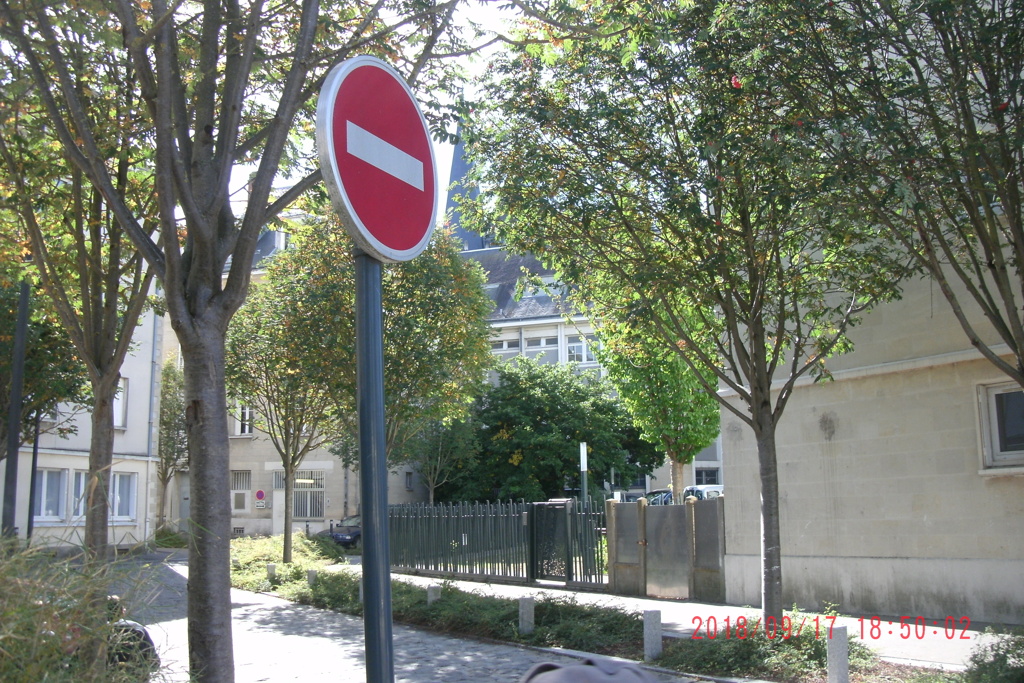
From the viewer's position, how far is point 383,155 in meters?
2.68

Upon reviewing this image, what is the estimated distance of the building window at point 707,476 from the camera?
1815 inches

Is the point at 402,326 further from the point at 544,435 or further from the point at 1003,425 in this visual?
the point at 544,435

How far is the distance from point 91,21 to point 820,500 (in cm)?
1157

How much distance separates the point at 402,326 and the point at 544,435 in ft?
69.1

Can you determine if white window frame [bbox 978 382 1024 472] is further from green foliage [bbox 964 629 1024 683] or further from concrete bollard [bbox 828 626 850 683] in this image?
concrete bollard [bbox 828 626 850 683]

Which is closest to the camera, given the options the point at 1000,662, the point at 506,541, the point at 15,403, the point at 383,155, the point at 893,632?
the point at 383,155

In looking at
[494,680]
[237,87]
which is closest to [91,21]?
[237,87]

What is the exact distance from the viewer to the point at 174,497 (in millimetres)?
44094

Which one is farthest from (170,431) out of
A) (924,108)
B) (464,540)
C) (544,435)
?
(924,108)

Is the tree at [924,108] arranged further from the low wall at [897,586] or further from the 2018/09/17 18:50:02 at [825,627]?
the low wall at [897,586]

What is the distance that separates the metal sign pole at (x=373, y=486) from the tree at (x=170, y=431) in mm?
40101
